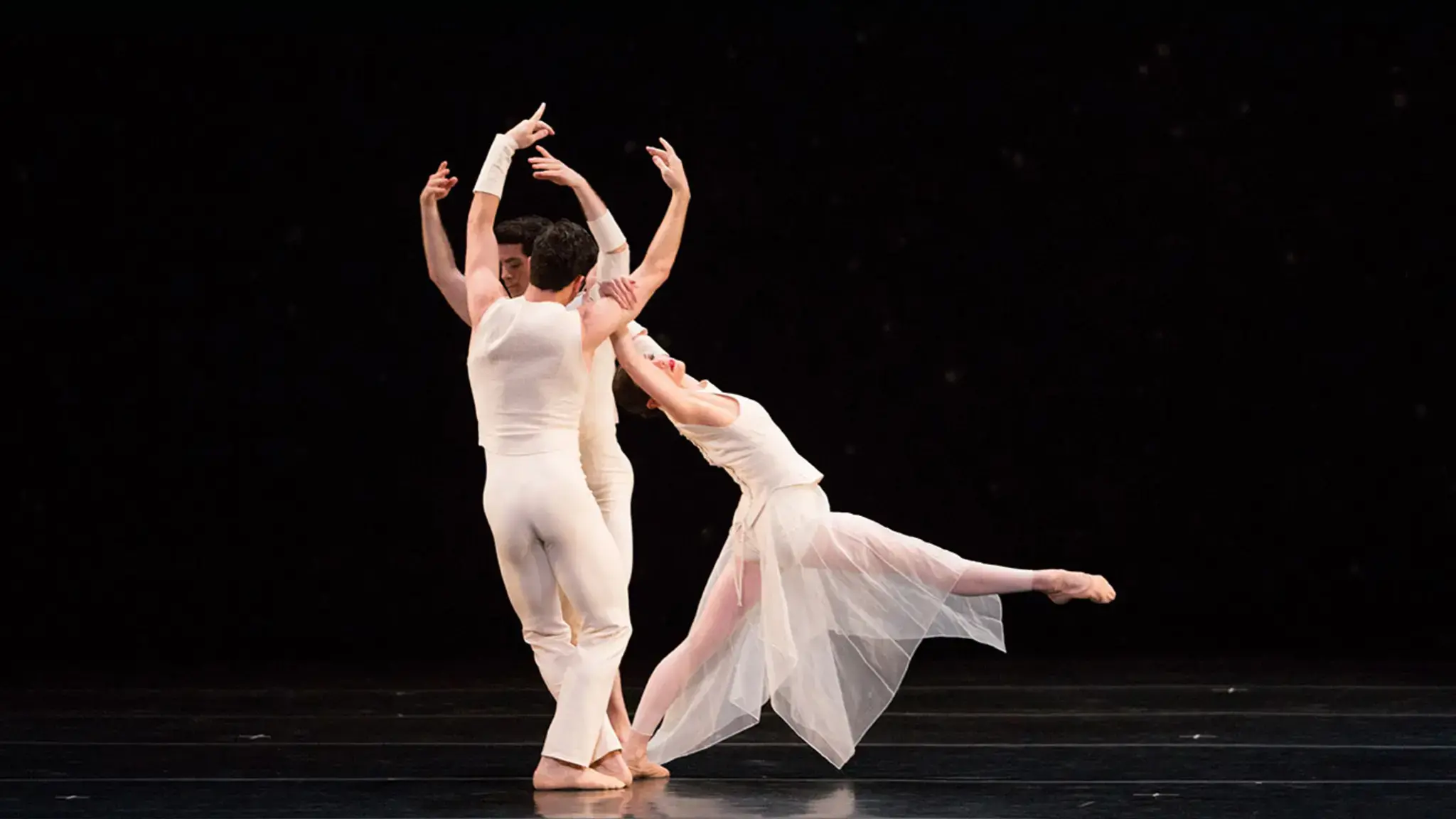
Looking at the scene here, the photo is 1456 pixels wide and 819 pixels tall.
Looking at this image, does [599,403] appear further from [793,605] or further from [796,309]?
[796,309]

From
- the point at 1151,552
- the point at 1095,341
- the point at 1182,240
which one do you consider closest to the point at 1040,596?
the point at 1151,552

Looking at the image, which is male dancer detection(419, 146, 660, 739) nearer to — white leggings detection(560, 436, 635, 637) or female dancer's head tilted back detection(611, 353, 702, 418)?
white leggings detection(560, 436, 635, 637)

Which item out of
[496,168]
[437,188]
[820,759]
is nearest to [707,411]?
[496,168]

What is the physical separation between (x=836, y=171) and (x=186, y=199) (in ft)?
8.26

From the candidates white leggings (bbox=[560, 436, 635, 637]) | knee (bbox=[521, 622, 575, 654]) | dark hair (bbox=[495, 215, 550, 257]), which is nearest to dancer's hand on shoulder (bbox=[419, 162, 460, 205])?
dark hair (bbox=[495, 215, 550, 257])

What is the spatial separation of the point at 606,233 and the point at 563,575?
821 millimetres

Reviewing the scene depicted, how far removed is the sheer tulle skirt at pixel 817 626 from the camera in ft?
12.3

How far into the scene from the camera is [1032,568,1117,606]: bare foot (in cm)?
362

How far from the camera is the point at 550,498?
3.57m

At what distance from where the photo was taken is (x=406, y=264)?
6945mm

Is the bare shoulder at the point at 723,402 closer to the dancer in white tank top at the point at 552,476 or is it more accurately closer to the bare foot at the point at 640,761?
the dancer in white tank top at the point at 552,476

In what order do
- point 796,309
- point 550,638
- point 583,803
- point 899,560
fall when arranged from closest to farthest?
point 583,803, point 550,638, point 899,560, point 796,309

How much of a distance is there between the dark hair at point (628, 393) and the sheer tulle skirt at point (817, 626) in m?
0.37

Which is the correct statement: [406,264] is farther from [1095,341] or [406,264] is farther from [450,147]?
[1095,341]
